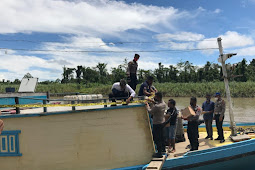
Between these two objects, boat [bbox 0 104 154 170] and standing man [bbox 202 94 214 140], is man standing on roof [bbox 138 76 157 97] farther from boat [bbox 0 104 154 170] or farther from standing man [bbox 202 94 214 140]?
standing man [bbox 202 94 214 140]

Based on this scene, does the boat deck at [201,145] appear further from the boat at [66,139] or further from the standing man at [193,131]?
the boat at [66,139]

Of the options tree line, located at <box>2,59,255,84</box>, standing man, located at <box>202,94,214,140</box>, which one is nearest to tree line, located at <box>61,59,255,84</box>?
tree line, located at <box>2,59,255,84</box>

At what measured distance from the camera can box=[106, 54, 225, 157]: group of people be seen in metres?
4.62

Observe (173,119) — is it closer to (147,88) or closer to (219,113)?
(147,88)

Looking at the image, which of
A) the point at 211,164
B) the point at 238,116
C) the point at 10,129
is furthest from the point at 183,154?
the point at 238,116

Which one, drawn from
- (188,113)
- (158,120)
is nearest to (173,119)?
(188,113)

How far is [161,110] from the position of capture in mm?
4582

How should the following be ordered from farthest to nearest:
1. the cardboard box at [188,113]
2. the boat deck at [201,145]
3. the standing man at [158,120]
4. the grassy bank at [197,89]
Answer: the grassy bank at [197,89] → the boat deck at [201,145] → the cardboard box at [188,113] → the standing man at [158,120]

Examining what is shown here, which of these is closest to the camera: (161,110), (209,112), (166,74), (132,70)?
(161,110)

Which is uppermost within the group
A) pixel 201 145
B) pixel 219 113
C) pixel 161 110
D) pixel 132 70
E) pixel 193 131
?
pixel 132 70

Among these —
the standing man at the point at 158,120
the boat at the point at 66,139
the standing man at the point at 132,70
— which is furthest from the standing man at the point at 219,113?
the boat at the point at 66,139

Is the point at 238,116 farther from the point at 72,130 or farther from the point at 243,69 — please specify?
the point at 243,69

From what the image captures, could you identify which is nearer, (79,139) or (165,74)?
(79,139)

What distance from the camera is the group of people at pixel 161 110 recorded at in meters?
4.62
